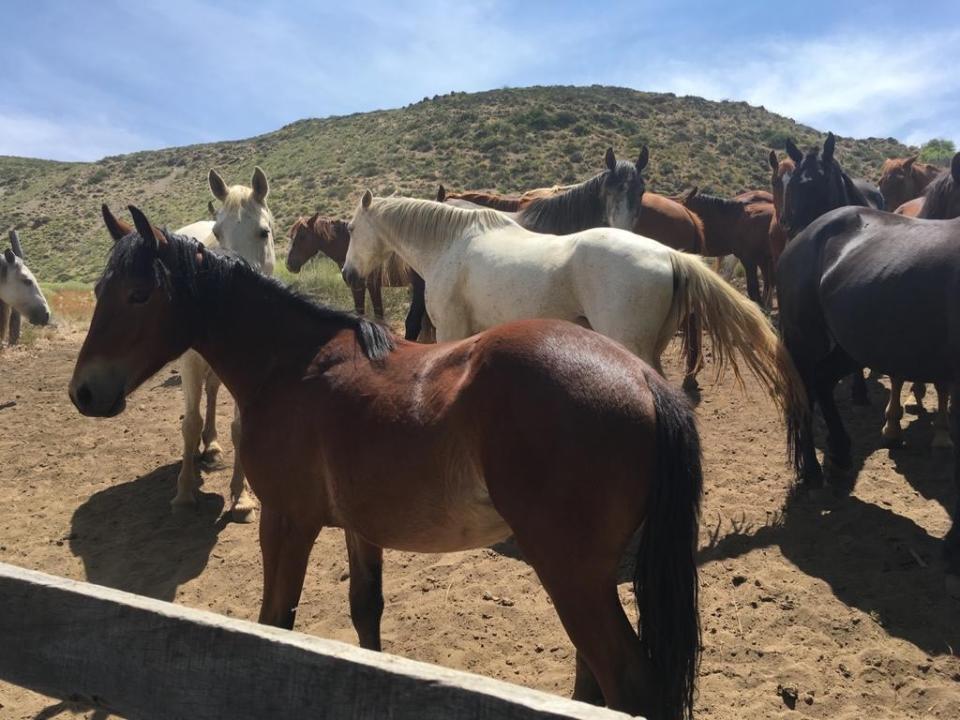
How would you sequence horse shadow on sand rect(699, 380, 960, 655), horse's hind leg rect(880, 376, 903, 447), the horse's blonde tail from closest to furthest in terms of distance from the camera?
1. horse shadow on sand rect(699, 380, 960, 655)
2. the horse's blonde tail
3. horse's hind leg rect(880, 376, 903, 447)

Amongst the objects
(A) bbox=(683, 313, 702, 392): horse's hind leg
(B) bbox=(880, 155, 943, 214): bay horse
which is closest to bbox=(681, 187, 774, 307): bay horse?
(B) bbox=(880, 155, 943, 214): bay horse

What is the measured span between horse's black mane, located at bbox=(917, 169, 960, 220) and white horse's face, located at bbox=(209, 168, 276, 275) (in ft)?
19.2

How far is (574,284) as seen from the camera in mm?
4754

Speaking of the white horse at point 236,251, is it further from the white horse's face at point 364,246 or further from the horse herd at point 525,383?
the white horse's face at point 364,246

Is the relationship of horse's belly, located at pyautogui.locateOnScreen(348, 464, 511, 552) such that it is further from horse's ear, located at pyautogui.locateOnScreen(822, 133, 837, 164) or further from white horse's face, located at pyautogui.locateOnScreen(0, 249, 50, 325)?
white horse's face, located at pyautogui.locateOnScreen(0, 249, 50, 325)

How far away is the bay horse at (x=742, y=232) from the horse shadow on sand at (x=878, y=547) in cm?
695

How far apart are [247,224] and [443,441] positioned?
12.2ft

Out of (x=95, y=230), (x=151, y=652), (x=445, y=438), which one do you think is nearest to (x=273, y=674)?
(x=151, y=652)

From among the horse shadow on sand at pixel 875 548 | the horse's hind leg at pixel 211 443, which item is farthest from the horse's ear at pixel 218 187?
the horse shadow on sand at pixel 875 548

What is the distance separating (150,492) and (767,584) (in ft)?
16.8

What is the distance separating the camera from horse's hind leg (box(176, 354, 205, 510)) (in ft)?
17.8

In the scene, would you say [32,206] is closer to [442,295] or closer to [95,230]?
[95,230]

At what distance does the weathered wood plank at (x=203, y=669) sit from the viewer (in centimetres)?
139

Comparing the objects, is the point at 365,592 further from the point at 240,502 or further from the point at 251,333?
the point at 240,502
